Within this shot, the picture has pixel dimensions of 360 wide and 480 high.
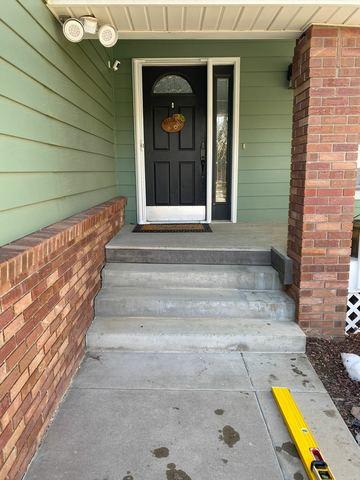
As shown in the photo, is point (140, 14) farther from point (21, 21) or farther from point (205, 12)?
point (21, 21)

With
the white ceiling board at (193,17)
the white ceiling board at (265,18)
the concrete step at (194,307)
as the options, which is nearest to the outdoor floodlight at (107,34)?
the white ceiling board at (193,17)

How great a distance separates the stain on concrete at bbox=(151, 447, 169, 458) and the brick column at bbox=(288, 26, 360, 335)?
4.95 ft

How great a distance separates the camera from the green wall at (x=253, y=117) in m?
4.62

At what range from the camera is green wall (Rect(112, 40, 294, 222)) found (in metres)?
4.62

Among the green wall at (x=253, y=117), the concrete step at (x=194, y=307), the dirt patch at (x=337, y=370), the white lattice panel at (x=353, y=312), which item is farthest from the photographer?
the green wall at (x=253, y=117)

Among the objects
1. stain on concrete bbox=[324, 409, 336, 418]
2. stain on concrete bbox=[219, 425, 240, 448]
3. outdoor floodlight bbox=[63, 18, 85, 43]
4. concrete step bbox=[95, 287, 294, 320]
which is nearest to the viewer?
stain on concrete bbox=[219, 425, 240, 448]

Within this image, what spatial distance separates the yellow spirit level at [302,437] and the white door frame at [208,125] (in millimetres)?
3153

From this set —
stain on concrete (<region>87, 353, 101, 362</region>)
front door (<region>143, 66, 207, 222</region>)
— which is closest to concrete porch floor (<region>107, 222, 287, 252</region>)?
front door (<region>143, 66, 207, 222</region>)

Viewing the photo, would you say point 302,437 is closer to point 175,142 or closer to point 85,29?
point 85,29

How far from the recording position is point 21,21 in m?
1.86

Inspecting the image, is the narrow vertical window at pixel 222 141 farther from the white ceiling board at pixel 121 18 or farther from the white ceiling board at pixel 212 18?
the white ceiling board at pixel 121 18

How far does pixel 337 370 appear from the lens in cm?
244

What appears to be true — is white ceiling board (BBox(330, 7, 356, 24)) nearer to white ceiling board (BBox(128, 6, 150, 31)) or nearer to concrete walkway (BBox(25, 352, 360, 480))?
white ceiling board (BBox(128, 6, 150, 31))

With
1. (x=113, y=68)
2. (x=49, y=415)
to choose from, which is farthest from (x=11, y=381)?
(x=113, y=68)
